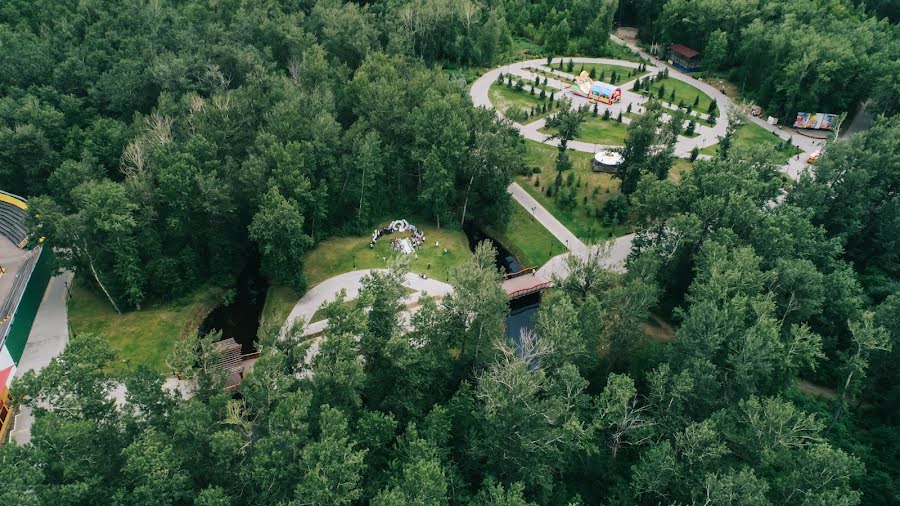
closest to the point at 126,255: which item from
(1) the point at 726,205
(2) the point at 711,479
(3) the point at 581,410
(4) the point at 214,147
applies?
(4) the point at 214,147

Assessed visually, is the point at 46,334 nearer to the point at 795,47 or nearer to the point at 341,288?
the point at 341,288

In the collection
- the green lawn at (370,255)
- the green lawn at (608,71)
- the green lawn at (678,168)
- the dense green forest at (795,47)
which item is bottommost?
the green lawn at (370,255)

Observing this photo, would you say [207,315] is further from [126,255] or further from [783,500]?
[783,500]

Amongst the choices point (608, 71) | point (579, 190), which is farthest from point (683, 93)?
point (579, 190)

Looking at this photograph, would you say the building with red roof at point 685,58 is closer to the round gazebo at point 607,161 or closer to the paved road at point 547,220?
the round gazebo at point 607,161

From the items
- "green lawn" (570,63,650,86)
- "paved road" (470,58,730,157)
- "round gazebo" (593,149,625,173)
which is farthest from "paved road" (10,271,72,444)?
"green lawn" (570,63,650,86)

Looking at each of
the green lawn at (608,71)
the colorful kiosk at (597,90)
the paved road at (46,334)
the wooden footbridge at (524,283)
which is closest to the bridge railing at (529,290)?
the wooden footbridge at (524,283)
